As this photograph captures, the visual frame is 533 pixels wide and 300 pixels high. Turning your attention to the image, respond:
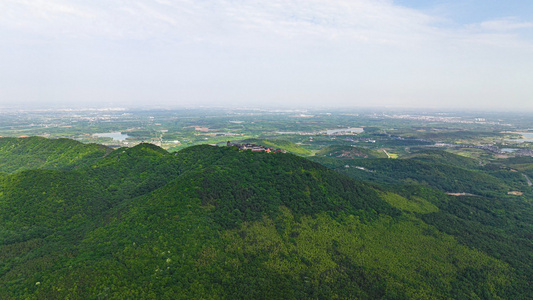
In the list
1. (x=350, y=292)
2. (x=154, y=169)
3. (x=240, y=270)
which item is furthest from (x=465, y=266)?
(x=154, y=169)

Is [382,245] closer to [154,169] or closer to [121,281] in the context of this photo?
[121,281]

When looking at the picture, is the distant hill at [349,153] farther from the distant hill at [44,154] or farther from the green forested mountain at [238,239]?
the distant hill at [44,154]

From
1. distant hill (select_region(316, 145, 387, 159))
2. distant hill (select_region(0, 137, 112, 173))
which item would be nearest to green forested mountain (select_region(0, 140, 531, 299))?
distant hill (select_region(0, 137, 112, 173))

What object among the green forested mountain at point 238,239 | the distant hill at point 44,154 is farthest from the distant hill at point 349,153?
the distant hill at point 44,154

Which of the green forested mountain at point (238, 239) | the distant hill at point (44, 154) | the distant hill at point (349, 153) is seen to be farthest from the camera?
the distant hill at point (349, 153)

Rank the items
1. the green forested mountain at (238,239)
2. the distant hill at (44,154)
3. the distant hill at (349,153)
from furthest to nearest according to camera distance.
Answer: the distant hill at (349,153)
the distant hill at (44,154)
the green forested mountain at (238,239)

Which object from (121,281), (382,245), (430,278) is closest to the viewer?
(121,281)
